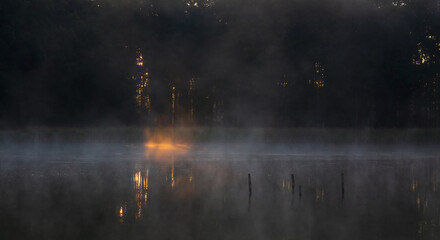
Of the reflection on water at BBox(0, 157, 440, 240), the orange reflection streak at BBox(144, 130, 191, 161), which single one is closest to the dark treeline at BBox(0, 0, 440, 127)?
the orange reflection streak at BBox(144, 130, 191, 161)

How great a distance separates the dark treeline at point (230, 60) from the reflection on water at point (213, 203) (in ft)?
67.6

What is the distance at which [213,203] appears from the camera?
2272 cm

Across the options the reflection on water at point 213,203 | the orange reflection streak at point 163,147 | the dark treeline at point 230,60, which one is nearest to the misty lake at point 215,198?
the reflection on water at point 213,203

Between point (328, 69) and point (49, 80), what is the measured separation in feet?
76.7

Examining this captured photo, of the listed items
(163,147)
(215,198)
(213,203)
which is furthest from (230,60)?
(213,203)

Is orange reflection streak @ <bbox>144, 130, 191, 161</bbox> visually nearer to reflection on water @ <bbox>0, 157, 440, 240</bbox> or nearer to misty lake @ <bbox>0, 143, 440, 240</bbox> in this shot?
misty lake @ <bbox>0, 143, 440, 240</bbox>

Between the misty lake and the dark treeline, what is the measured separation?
14.6m

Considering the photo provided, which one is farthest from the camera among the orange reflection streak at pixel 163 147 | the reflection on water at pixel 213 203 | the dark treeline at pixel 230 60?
the dark treeline at pixel 230 60

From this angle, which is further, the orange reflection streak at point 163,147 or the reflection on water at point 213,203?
the orange reflection streak at point 163,147

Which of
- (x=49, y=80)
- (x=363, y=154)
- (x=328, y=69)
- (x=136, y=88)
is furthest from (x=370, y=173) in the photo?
(x=49, y=80)

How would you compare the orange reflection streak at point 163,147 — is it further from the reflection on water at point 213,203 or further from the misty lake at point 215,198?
the reflection on water at point 213,203

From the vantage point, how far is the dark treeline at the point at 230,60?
5362 cm

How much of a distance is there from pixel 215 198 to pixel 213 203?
43.8 inches

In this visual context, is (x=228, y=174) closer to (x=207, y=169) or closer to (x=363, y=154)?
(x=207, y=169)
